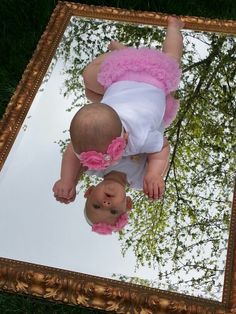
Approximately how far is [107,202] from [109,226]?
51 mm

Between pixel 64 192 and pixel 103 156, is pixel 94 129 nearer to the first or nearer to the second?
pixel 103 156

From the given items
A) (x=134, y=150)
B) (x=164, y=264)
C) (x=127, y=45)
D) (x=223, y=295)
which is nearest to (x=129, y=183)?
(x=134, y=150)

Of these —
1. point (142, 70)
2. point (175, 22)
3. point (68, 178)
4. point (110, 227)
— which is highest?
point (175, 22)

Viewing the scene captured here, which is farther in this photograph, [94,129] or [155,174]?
[155,174]

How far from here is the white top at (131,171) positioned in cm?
141

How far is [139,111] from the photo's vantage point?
4.78ft

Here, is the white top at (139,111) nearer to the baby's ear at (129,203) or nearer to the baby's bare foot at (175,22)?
the baby's ear at (129,203)

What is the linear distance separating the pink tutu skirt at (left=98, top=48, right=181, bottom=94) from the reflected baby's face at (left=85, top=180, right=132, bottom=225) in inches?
11.6

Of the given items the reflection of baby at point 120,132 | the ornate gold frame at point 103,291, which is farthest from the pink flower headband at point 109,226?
the ornate gold frame at point 103,291

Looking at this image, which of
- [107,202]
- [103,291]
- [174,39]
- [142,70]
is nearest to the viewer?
[103,291]

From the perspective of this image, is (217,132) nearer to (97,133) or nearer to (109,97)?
(109,97)

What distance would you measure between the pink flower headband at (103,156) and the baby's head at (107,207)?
2.7 inches

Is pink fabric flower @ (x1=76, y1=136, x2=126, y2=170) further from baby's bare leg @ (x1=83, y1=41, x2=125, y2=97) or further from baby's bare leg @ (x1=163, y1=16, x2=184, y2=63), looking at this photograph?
baby's bare leg @ (x1=163, y1=16, x2=184, y2=63)

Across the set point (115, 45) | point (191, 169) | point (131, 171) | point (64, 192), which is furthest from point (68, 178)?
point (115, 45)
